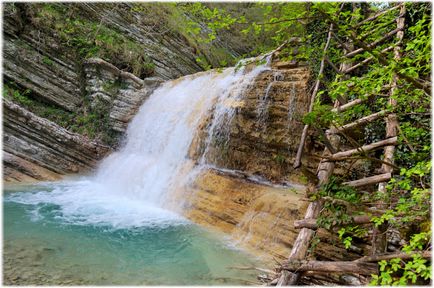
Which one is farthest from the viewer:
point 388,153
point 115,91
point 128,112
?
point 115,91

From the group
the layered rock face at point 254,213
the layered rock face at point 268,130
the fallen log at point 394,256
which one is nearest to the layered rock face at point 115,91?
the layered rock face at point 268,130

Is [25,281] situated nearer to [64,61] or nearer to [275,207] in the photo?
[275,207]

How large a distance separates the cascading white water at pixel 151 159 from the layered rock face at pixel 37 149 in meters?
0.71

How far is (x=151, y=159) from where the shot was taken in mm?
10078

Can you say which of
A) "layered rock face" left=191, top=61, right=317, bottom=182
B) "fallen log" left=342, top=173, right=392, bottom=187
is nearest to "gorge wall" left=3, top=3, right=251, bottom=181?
"layered rock face" left=191, top=61, right=317, bottom=182

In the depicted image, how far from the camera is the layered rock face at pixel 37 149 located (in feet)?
30.4

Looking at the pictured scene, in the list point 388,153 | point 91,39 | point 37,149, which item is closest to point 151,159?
point 37,149

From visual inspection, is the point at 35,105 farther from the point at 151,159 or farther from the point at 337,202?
the point at 337,202

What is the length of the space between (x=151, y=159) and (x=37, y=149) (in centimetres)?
335

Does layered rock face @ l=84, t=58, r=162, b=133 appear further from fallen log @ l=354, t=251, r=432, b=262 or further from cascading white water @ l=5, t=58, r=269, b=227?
fallen log @ l=354, t=251, r=432, b=262

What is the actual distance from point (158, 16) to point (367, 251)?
48.7 ft

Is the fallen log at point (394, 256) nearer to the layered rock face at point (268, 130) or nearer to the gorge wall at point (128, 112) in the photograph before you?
the gorge wall at point (128, 112)

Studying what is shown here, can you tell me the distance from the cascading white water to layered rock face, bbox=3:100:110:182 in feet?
2.33

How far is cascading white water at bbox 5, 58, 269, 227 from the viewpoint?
294 inches
